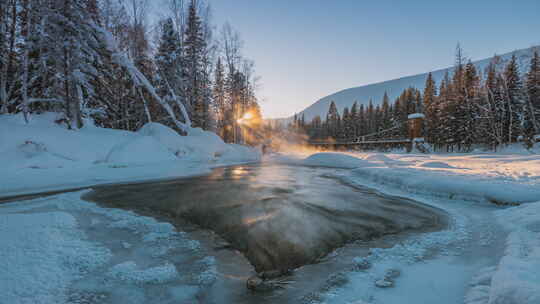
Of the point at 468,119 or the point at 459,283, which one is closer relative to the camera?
the point at 459,283

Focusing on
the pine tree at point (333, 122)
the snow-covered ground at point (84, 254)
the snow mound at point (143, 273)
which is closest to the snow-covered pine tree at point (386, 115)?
the pine tree at point (333, 122)

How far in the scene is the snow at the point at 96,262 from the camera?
5.67 feet

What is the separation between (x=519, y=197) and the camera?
3.73 meters

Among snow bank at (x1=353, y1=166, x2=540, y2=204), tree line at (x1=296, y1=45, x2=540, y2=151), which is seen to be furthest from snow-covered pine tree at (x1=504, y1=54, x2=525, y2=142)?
snow bank at (x1=353, y1=166, x2=540, y2=204)

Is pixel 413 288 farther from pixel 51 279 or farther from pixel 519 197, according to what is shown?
pixel 519 197

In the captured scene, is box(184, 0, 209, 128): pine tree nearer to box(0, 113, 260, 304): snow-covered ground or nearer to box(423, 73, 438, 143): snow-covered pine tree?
box(0, 113, 260, 304): snow-covered ground

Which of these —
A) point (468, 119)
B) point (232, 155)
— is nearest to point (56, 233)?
point (232, 155)

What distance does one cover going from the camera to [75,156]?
878 centimetres

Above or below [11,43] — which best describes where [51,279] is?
below

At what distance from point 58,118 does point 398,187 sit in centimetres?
1517

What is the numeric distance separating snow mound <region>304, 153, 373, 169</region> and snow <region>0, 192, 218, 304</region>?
9510mm

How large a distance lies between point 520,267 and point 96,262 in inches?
139

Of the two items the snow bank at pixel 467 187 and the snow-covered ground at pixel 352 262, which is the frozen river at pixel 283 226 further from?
the snow bank at pixel 467 187

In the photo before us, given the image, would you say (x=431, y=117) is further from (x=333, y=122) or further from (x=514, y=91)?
(x=333, y=122)
